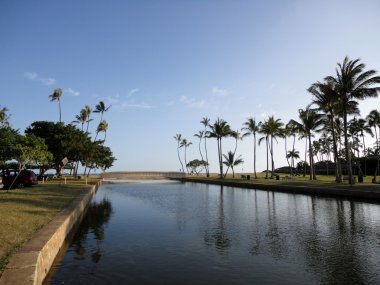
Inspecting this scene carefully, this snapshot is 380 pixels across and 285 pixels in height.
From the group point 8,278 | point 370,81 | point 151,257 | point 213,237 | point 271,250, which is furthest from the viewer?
point 370,81

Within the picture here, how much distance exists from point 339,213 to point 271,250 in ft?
32.2

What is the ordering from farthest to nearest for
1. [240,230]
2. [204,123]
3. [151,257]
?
[204,123]
[240,230]
[151,257]

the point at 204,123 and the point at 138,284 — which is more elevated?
the point at 204,123

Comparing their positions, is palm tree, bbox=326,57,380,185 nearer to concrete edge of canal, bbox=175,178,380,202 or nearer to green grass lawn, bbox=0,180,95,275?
concrete edge of canal, bbox=175,178,380,202

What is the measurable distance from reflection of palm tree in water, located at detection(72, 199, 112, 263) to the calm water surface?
0.04m

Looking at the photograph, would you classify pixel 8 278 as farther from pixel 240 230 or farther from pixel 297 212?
pixel 297 212

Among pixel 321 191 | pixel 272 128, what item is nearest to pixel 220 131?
pixel 272 128

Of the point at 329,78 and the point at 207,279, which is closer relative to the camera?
the point at 207,279

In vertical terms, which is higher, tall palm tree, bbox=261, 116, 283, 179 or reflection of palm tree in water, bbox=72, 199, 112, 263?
tall palm tree, bbox=261, 116, 283, 179

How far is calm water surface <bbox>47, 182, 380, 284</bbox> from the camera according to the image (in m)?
8.11

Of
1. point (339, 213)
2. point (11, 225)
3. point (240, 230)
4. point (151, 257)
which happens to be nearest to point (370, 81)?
point (339, 213)

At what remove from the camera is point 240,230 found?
14055 millimetres

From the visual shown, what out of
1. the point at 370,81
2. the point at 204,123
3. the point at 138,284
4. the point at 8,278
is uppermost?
the point at 204,123

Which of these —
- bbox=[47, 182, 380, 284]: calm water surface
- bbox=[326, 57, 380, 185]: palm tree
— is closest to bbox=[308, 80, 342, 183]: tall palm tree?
bbox=[326, 57, 380, 185]: palm tree
